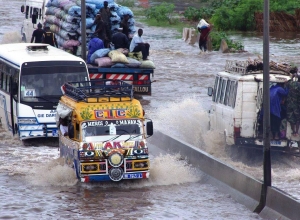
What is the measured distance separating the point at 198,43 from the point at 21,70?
24307mm

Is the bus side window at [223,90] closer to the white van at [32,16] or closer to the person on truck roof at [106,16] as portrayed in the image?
the person on truck roof at [106,16]

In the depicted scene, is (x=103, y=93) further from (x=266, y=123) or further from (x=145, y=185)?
(x=266, y=123)

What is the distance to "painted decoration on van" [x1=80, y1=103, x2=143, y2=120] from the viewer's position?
54.3ft

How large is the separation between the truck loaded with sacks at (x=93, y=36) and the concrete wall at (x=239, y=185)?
24.6ft

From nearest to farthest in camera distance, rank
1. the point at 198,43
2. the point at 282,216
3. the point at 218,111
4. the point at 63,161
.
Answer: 1. the point at 282,216
2. the point at 63,161
3. the point at 218,111
4. the point at 198,43

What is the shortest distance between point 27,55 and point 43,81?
1.24 metres

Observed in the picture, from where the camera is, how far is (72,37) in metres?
30.4

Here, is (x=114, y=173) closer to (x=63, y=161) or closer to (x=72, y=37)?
(x=63, y=161)

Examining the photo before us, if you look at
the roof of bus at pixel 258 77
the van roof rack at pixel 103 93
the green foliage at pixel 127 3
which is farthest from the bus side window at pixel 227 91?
the green foliage at pixel 127 3

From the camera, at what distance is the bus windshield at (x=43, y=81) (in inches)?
859

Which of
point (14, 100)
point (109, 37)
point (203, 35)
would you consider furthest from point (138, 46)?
point (203, 35)

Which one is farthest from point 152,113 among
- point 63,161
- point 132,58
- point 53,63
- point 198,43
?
point 198,43

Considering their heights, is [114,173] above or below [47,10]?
below

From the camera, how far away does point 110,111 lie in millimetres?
16672
